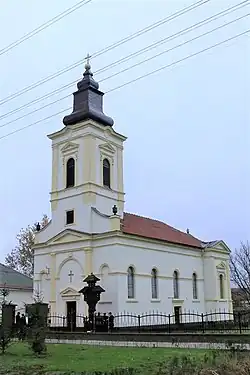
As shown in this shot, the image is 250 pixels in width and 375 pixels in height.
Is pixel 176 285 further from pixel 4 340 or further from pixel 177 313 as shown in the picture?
pixel 4 340

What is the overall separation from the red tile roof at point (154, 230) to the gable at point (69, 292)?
5317 millimetres

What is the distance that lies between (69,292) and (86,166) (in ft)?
29.3

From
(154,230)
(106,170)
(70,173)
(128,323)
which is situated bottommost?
(128,323)

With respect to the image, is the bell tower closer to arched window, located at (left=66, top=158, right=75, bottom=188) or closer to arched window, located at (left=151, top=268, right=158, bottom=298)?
arched window, located at (left=66, top=158, right=75, bottom=188)

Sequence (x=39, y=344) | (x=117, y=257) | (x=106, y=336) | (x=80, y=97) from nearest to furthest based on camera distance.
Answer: (x=39, y=344) < (x=106, y=336) < (x=117, y=257) < (x=80, y=97)

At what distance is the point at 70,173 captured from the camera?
3619 centimetres

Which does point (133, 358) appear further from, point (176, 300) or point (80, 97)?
point (80, 97)

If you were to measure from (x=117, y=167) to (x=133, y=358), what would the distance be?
2423 centimetres

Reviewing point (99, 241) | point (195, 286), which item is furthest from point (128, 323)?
point (195, 286)

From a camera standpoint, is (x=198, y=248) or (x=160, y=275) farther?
(x=198, y=248)

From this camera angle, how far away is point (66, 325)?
32125 mm

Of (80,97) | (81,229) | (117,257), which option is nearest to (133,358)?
(117,257)

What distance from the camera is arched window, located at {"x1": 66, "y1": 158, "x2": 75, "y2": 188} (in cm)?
3585

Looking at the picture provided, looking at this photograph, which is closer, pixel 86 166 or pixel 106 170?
pixel 86 166
